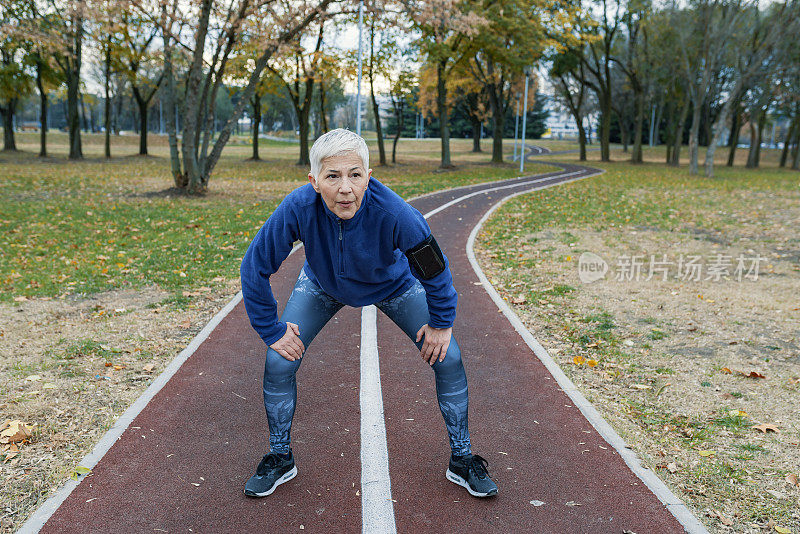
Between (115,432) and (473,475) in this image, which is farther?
(115,432)

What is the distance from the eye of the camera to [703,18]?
29516 mm

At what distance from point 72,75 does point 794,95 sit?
137ft

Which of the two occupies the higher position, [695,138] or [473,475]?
[695,138]

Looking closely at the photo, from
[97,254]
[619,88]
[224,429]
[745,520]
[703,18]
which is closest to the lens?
[745,520]

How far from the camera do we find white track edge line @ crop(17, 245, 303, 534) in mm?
3256

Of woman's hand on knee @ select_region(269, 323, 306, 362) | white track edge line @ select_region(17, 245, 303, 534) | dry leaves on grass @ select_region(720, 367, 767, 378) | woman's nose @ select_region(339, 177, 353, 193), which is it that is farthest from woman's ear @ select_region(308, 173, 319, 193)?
dry leaves on grass @ select_region(720, 367, 767, 378)

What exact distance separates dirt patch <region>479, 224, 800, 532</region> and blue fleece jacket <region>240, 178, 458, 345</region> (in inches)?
81.0

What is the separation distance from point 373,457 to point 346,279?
133 centimetres

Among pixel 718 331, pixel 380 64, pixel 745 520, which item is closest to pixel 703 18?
pixel 380 64

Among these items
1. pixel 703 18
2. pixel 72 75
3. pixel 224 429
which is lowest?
pixel 224 429

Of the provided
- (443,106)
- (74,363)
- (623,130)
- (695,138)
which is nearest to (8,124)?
(443,106)

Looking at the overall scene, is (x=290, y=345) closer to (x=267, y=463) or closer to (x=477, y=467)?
(x=267, y=463)

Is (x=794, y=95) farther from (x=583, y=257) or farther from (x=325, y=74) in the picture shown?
(x=583, y=257)

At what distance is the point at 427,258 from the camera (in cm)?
315
